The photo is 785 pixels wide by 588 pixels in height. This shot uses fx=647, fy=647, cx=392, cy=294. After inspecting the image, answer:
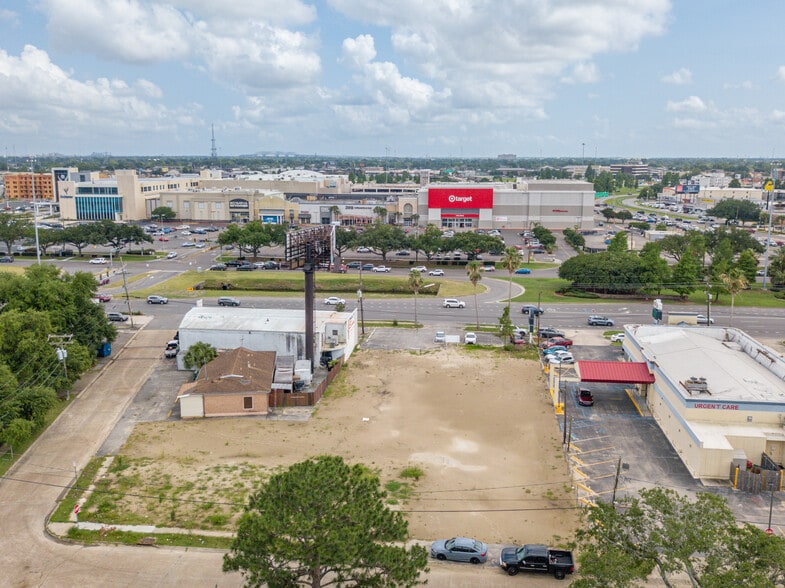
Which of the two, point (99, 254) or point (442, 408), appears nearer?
point (442, 408)

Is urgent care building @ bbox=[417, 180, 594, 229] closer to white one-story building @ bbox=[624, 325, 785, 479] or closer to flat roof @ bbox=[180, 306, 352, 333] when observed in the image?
flat roof @ bbox=[180, 306, 352, 333]

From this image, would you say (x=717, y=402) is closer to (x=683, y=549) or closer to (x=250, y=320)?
(x=683, y=549)

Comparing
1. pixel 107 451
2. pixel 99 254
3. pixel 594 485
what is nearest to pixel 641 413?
pixel 594 485

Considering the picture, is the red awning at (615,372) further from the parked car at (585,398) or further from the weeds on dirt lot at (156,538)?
the weeds on dirt lot at (156,538)

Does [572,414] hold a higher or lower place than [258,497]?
lower

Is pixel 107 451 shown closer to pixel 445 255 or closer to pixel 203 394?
pixel 203 394

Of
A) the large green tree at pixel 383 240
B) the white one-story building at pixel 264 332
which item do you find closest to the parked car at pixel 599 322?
the white one-story building at pixel 264 332

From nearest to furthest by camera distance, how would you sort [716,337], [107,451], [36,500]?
[36,500] → [107,451] → [716,337]
